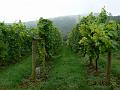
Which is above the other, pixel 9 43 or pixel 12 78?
pixel 9 43

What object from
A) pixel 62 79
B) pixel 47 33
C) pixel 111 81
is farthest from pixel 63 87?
pixel 47 33

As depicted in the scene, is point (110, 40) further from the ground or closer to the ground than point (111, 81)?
further from the ground

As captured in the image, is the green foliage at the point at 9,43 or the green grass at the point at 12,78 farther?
the green foliage at the point at 9,43

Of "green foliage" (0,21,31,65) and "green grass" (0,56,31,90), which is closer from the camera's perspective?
"green grass" (0,56,31,90)

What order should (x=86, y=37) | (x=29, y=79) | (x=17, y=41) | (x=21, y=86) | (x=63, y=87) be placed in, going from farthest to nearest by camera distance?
(x=17, y=41) < (x=86, y=37) < (x=29, y=79) < (x=21, y=86) < (x=63, y=87)

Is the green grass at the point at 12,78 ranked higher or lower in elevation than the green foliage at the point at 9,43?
lower

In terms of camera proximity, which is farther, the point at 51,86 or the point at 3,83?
the point at 3,83

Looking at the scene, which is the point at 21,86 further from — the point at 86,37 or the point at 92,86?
the point at 86,37

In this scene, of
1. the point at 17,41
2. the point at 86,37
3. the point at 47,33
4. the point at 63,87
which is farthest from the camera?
the point at 17,41

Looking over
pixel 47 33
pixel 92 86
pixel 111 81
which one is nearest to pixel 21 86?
pixel 92 86

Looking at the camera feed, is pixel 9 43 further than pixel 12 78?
Yes

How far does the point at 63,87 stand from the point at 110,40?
Result: 5837 millimetres

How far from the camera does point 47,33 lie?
42000 mm

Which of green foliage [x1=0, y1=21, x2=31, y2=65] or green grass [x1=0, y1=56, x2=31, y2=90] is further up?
green foliage [x1=0, y1=21, x2=31, y2=65]
